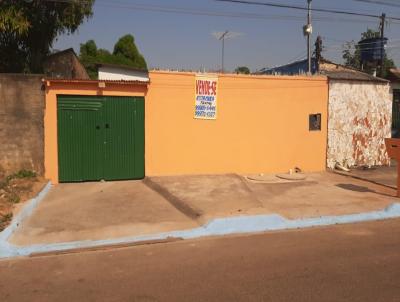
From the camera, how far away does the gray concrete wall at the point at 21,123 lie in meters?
10.3

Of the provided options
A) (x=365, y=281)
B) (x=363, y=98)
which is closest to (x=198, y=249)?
(x=365, y=281)

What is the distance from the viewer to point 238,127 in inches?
487

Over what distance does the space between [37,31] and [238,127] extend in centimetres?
731

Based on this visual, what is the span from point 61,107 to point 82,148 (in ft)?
3.69

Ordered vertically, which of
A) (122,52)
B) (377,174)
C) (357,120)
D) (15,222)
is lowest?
(15,222)

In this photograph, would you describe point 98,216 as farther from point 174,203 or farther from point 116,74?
point 116,74

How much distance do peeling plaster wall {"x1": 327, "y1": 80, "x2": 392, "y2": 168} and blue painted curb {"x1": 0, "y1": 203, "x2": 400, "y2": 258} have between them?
16.6ft

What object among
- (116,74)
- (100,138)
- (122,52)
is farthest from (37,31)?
(122,52)

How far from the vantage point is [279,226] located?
777 cm

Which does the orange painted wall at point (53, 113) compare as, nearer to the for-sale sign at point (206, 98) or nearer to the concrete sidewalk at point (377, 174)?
the for-sale sign at point (206, 98)

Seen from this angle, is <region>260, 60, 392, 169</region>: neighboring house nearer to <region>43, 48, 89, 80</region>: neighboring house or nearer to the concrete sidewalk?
the concrete sidewalk

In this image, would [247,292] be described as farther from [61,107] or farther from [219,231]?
[61,107]

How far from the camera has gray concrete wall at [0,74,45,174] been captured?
10.3 metres

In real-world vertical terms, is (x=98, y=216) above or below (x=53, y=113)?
below
